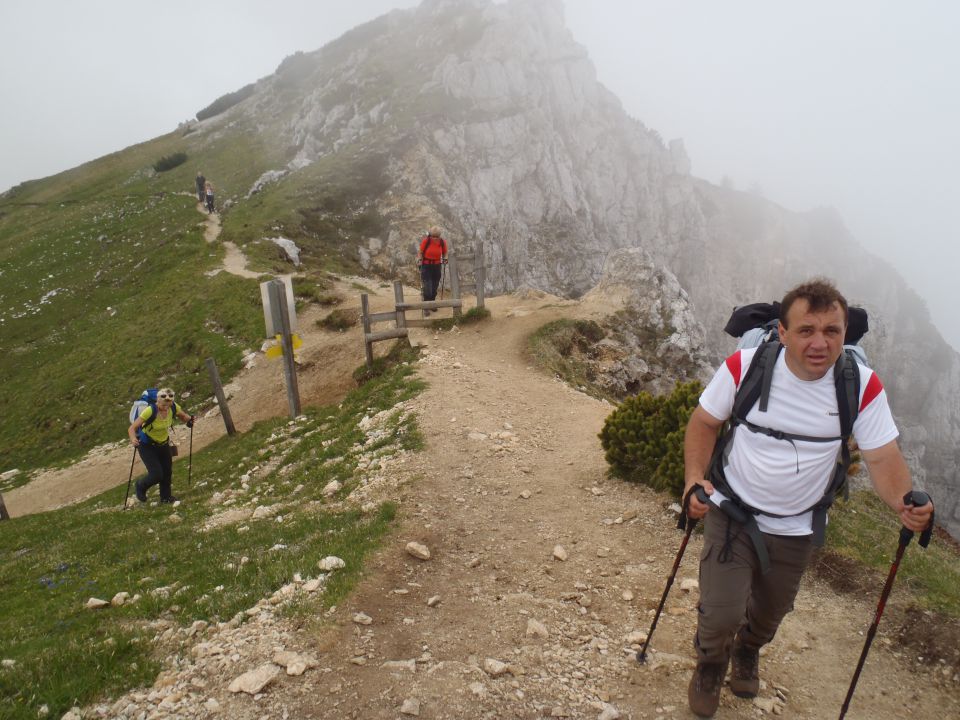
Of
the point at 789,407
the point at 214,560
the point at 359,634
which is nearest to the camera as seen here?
the point at 789,407

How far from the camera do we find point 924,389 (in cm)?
8044

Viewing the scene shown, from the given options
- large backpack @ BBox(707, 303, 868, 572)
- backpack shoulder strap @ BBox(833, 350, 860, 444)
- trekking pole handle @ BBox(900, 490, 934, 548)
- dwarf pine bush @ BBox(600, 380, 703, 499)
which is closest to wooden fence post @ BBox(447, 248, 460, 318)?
dwarf pine bush @ BBox(600, 380, 703, 499)

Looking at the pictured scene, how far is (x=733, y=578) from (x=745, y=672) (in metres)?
1.39

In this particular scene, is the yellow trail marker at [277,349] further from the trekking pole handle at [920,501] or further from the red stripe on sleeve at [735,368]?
the trekking pole handle at [920,501]

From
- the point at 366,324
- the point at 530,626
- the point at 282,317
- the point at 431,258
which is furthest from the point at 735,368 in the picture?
the point at 431,258

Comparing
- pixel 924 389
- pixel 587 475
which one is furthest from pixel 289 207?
pixel 924 389

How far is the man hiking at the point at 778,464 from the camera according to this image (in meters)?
4.13

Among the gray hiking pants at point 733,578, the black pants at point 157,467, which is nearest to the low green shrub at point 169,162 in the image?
the black pants at point 157,467

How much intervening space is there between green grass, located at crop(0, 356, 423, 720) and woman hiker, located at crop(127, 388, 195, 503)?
631mm

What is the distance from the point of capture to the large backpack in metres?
4.12

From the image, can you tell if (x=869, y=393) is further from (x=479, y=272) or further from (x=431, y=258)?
(x=431, y=258)

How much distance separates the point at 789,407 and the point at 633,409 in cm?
604

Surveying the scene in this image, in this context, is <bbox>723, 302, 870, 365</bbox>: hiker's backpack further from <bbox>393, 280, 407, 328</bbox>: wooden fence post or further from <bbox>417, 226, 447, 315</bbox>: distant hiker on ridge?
<bbox>417, 226, 447, 315</bbox>: distant hiker on ridge

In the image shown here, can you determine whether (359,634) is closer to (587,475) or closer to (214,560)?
(214,560)
